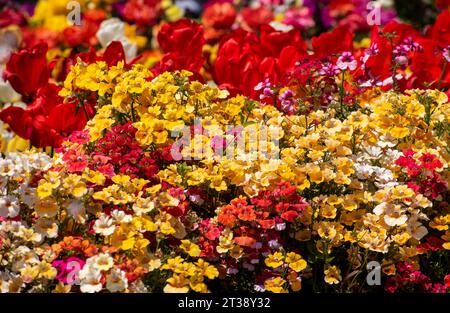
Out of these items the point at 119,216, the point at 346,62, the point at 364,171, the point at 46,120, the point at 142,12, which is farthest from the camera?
the point at 142,12

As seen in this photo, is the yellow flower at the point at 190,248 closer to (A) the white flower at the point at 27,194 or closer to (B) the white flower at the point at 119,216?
(B) the white flower at the point at 119,216

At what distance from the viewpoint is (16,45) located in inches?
153

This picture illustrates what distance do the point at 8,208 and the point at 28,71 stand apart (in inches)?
41.1

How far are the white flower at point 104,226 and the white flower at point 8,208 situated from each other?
0.68ft

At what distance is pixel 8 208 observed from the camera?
6.46 feet

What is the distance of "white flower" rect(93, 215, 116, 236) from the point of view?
1887mm

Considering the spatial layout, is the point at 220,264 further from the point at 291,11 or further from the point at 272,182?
the point at 291,11

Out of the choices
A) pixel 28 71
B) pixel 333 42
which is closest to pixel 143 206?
pixel 28 71

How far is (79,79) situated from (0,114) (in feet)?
1.75

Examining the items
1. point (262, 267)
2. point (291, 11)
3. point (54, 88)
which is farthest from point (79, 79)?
point (291, 11)

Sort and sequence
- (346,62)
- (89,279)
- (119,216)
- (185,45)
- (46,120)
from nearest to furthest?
(89,279) → (119,216) → (346,62) → (46,120) → (185,45)

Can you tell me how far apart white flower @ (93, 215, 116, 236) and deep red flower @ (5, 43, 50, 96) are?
114 centimetres

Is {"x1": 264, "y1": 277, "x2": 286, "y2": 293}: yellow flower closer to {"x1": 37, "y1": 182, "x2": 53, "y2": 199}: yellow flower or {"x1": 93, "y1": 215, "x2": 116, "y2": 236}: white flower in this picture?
{"x1": 93, "y1": 215, "x2": 116, "y2": 236}: white flower

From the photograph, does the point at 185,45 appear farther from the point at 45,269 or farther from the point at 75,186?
the point at 45,269
